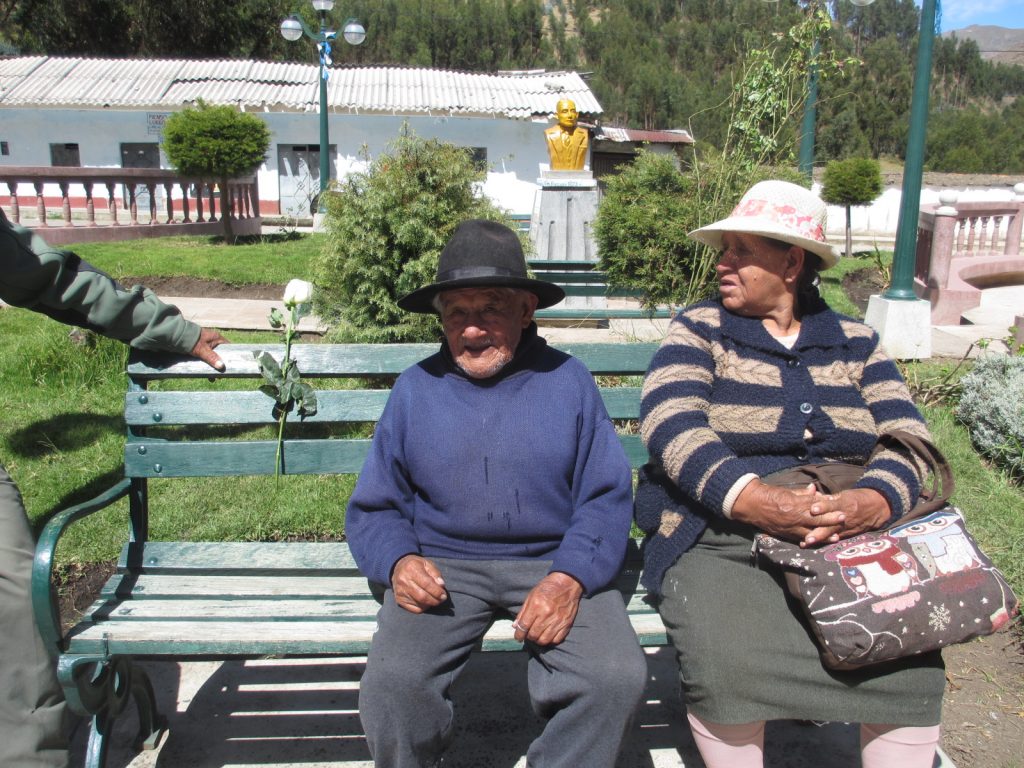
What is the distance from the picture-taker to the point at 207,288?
8.98 meters

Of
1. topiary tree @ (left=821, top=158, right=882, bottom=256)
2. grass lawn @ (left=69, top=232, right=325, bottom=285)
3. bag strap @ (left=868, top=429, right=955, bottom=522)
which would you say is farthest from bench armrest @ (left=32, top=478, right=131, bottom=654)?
topiary tree @ (left=821, top=158, right=882, bottom=256)

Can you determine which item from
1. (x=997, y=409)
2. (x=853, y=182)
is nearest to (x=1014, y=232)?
(x=853, y=182)

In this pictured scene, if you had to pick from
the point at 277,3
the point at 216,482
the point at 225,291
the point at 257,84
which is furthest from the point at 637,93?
the point at 216,482

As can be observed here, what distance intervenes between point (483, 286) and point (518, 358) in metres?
0.23

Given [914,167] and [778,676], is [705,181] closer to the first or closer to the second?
[914,167]

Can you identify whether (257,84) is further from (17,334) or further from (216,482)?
(216,482)

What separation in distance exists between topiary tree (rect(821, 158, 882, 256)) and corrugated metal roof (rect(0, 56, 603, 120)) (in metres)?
7.89

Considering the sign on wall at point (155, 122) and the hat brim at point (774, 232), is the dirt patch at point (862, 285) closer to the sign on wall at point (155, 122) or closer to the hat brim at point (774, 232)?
the hat brim at point (774, 232)

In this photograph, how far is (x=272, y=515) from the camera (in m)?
3.71

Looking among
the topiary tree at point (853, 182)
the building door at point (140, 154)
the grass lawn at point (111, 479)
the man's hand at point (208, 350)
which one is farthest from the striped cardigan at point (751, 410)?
the building door at point (140, 154)

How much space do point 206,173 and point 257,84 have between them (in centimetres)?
1209

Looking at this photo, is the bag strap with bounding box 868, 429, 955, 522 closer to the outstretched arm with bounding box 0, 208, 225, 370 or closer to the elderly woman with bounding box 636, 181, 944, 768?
the elderly woman with bounding box 636, 181, 944, 768

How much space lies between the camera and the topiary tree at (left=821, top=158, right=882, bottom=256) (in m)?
17.3

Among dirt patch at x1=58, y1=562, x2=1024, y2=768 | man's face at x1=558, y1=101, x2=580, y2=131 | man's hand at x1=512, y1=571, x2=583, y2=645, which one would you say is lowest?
dirt patch at x1=58, y1=562, x2=1024, y2=768
